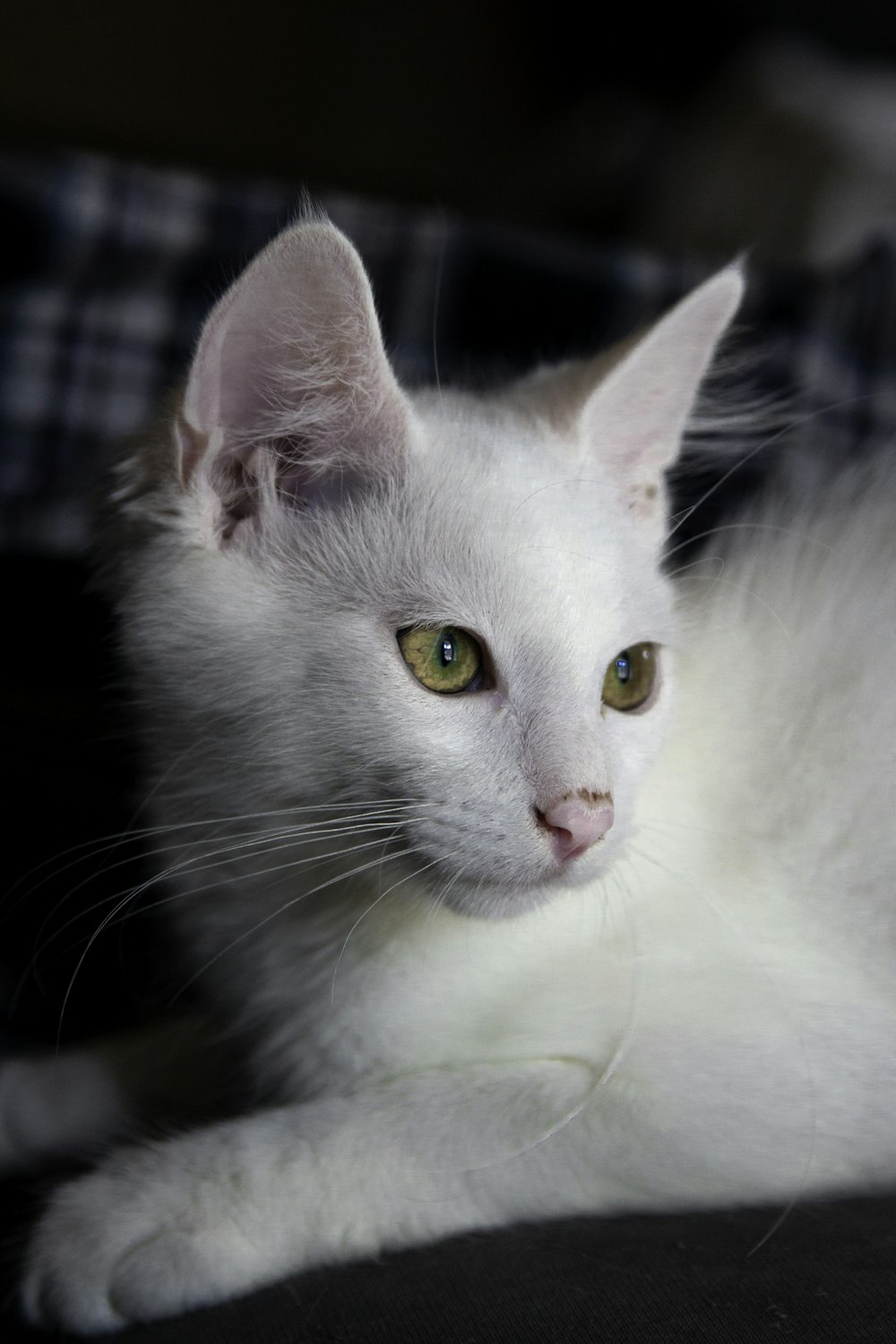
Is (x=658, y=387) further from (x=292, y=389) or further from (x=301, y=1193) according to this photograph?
(x=301, y=1193)

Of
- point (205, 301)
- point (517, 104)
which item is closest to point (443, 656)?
point (205, 301)

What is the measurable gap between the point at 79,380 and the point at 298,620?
113 centimetres

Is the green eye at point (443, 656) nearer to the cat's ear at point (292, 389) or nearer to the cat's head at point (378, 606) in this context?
the cat's head at point (378, 606)

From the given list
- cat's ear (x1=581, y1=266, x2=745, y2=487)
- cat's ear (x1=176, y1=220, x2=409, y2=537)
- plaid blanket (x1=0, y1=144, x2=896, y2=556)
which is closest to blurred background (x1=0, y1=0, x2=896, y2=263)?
plaid blanket (x1=0, y1=144, x2=896, y2=556)

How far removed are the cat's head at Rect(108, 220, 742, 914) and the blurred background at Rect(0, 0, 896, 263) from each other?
174cm

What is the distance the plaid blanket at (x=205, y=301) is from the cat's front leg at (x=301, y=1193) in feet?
3.61

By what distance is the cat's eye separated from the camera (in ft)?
2.68

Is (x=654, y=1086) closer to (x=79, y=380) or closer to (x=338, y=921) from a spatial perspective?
(x=338, y=921)

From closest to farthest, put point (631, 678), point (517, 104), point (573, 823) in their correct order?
point (573, 823) → point (631, 678) → point (517, 104)

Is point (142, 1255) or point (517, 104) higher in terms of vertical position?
point (517, 104)

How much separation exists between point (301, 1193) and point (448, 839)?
0.84 ft

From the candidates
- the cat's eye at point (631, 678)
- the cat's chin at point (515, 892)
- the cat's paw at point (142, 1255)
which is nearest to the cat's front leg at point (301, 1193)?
the cat's paw at point (142, 1255)

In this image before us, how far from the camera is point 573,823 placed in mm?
685

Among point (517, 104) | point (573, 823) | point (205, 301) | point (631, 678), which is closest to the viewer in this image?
point (573, 823)
